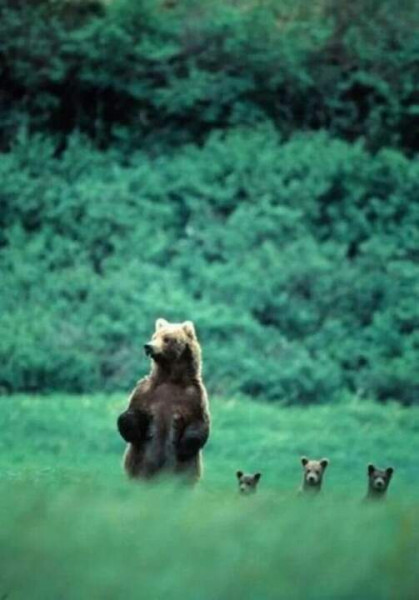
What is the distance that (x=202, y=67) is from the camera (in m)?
7.13

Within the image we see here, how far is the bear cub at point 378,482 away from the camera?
4.35 meters

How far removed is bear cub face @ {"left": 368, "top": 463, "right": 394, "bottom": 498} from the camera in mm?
4359

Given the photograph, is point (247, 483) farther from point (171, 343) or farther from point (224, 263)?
point (224, 263)

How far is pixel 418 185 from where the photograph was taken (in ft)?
23.6

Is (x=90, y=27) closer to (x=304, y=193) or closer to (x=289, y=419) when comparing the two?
(x=304, y=193)

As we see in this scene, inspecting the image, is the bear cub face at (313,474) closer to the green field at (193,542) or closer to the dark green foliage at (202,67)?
the green field at (193,542)

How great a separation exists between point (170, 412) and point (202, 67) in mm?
3141

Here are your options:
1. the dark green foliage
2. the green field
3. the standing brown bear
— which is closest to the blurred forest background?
the dark green foliage

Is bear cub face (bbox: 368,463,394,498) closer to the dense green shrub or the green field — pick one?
the green field

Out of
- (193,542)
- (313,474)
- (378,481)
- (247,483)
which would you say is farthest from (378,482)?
(193,542)

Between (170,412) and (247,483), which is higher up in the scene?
(170,412)

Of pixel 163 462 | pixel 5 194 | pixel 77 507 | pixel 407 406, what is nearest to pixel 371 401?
pixel 407 406

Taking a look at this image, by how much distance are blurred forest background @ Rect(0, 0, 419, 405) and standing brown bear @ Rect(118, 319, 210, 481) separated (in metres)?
2.35

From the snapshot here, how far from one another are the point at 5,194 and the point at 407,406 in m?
1.87
